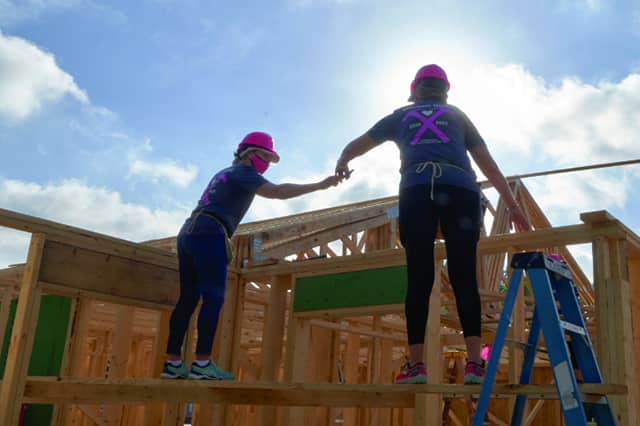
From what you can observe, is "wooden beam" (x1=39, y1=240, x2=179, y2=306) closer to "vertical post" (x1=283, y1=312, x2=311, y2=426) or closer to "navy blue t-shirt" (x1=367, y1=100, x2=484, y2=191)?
"vertical post" (x1=283, y1=312, x2=311, y2=426)

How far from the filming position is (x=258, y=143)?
495 centimetres

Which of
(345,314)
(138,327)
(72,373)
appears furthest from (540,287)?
(138,327)

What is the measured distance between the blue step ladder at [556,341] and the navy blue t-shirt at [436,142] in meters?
0.56

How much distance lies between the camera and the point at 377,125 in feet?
13.0

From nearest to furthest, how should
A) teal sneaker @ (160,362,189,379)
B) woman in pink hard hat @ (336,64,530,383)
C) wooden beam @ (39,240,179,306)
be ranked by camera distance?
woman in pink hard hat @ (336,64,530,383) < teal sneaker @ (160,362,189,379) < wooden beam @ (39,240,179,306)

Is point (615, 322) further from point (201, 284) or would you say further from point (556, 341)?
point (201, 284)

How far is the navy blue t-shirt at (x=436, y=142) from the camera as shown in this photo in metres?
3.60

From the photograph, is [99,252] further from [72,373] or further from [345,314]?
[345,314]

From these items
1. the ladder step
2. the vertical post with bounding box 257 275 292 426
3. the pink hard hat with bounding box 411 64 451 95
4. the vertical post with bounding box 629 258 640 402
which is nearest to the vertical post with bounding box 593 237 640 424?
the vertical post with bounding box 629 258 640 402

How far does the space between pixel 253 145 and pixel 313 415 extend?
5.22m

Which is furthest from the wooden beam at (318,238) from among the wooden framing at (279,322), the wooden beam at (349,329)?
the wooden beam at (349,329)

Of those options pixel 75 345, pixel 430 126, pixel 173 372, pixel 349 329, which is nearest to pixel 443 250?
pixel 430 126

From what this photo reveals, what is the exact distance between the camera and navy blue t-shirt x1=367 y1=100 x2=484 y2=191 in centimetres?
360

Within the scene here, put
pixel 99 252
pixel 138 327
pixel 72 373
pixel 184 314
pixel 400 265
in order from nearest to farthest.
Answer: pixel 184 314 < pixel 99 252 < pixel 400 265 < pixel 72 373 < pixel 138 327
